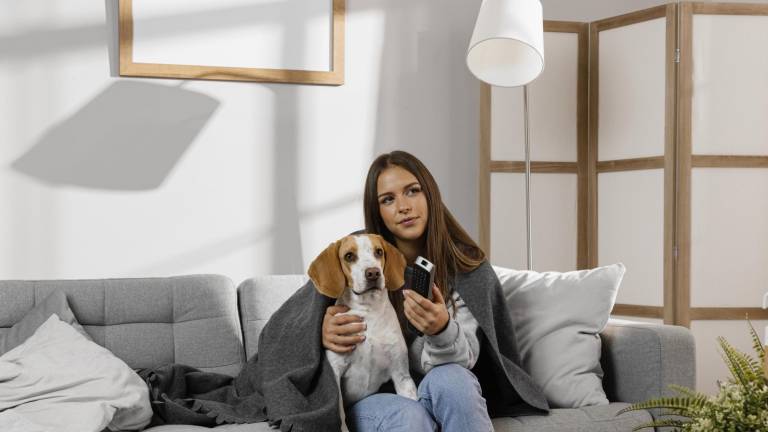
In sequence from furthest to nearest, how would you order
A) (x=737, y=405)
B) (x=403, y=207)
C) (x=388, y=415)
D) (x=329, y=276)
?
(x=403, y=207) → (x=329, y=276) → (x=388, y=415) → (x=737, y=405)

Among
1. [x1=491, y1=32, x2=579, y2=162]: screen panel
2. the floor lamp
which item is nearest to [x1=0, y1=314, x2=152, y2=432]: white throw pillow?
the floor lamp

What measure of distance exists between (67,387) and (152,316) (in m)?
0.42

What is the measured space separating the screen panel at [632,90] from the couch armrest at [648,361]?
135cm

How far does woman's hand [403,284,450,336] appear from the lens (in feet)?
6.46

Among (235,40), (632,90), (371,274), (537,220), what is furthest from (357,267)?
(632,90)

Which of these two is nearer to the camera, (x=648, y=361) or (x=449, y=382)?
(x=449, y=382)

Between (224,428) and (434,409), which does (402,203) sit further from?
(224,428)

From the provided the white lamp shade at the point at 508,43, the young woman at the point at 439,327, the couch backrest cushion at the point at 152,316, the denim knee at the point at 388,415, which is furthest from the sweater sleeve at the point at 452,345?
the white lamp shade at the point at 508,43

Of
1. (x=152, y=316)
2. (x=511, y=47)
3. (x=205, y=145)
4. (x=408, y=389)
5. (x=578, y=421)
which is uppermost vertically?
(x=511, y=47)

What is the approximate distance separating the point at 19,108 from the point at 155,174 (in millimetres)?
546

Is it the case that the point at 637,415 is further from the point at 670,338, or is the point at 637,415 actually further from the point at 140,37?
the point at 140,37

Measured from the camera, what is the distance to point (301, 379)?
6.84ft

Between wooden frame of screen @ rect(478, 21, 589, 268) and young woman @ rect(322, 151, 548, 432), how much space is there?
4.50 ft

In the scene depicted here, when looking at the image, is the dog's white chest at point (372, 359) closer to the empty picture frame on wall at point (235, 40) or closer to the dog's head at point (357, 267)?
the dog's head at point (357, 267)
